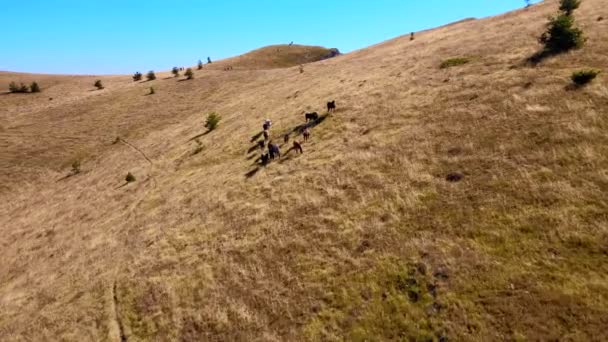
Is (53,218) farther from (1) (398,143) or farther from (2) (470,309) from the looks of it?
(2) (470,309)

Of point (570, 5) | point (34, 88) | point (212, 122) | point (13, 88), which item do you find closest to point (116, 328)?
point (212, 122)

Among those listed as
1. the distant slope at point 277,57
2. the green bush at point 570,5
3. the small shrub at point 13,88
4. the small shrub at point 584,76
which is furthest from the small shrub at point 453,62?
the small shrub at point 13,88

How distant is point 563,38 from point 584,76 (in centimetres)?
1036

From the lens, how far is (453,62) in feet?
135

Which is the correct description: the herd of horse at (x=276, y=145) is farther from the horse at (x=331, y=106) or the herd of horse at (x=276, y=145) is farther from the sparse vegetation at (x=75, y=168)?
the sparse vegetation at (x=75, y=168)

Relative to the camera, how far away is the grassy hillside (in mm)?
15945

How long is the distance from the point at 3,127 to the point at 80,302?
194ft

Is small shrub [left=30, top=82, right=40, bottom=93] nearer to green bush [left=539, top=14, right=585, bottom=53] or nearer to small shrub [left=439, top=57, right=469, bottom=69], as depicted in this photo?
small shrub [left=439, top=57, right=469, bottom=69]

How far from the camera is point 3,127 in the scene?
6444 cm

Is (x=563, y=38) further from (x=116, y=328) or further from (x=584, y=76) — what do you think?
(x=116, y=328)

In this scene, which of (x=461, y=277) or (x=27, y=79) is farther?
(x=27, y=79)

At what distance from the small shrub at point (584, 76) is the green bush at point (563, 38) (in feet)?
28.1

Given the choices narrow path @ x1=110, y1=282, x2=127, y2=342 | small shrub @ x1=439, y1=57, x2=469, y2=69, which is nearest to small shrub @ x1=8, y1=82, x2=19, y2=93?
narrow path @ x1=110, y1=282, x2=127, y2=342

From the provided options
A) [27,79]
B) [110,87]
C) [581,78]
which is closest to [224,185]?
[581,78]
